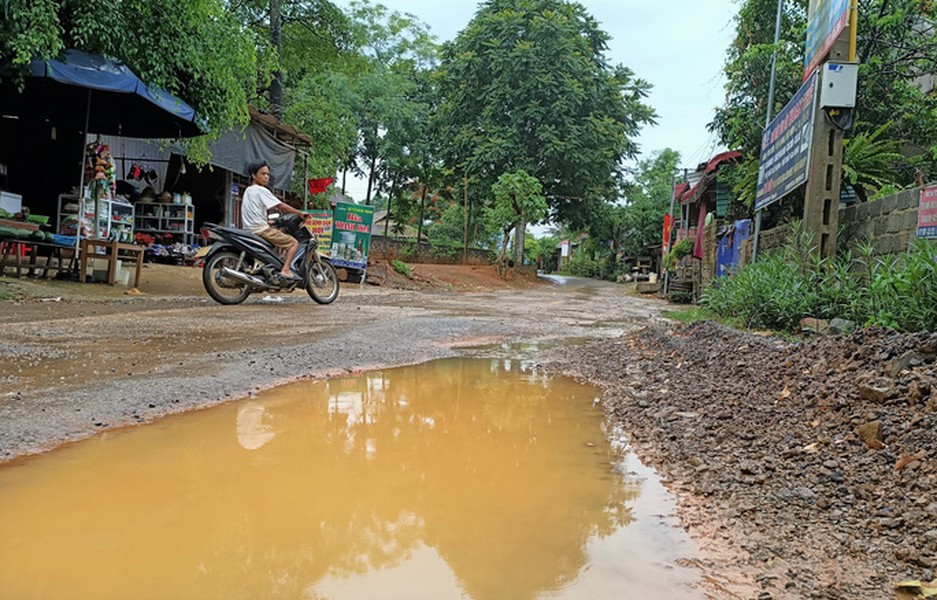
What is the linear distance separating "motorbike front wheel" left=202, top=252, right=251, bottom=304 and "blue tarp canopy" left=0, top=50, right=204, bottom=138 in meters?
2.01

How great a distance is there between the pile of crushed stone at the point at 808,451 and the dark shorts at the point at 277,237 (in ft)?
14.4

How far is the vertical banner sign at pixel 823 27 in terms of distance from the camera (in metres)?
5.86

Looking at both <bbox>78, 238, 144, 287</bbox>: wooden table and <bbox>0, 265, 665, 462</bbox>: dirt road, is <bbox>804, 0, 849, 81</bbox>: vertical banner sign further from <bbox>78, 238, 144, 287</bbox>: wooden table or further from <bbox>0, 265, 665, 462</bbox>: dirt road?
<bbox>78, 238, 144, 287</bbox>: wooden table

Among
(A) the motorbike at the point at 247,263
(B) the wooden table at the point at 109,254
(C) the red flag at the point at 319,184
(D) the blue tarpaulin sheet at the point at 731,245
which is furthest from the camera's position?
(C) the red flag at the point at 319,184

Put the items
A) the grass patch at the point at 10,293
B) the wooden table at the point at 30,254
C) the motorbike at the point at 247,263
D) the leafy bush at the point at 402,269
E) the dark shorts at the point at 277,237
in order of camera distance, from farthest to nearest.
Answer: the leafy bush at the point at 402,269, the wooden table at the point at 30,254, the dark shorts at the point at 277,237, the motorbike at the point at 247,263, the grass patch at the point at 10,293

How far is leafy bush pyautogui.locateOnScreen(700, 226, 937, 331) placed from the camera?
12.1ft

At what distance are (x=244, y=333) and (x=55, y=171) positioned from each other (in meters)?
7.03

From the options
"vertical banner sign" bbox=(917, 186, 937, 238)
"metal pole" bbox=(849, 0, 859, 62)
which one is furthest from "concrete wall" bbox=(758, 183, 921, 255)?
"metal pole" bbox=(849, 0, 859, 62)

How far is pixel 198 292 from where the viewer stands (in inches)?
336

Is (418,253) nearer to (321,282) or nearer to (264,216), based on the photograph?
(321,282)

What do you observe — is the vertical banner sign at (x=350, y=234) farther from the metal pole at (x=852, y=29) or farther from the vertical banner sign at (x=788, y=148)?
the metal pole at (x=852, y=29)

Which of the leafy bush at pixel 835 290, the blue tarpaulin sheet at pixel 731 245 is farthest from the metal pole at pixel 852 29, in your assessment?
the blue tarpaulin sheet at pixel 731 245

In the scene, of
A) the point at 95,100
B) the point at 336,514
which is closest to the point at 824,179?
the point at 336,514

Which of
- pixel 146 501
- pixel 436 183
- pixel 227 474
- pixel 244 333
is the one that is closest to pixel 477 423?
pixel 227 474
